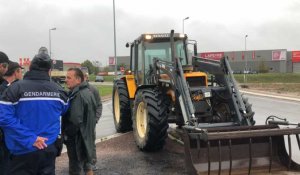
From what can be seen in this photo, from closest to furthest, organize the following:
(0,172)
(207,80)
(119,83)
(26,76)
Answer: (26,76) → (0,172) → (207,80) → (119,83)

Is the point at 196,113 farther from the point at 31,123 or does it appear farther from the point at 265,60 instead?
the point at 265,60

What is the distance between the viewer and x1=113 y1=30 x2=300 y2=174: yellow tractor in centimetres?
645

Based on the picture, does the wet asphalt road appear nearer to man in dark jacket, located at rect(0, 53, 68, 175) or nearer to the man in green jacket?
the man in green jacket

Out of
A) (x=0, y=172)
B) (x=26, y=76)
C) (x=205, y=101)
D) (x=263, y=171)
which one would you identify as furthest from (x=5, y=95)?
(x=205, y=101)

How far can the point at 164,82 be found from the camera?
27.8 ft

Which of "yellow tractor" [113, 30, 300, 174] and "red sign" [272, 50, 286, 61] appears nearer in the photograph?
"yellow tractor" [113, 30, 300, 174]

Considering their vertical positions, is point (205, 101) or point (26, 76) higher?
point (26, 76)

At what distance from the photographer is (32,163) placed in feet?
12.9

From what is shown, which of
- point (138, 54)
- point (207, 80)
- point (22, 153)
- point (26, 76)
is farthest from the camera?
point (138, 54)

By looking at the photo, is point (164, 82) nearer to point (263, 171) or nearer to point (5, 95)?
point (263, 171)

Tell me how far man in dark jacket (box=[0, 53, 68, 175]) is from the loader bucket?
2.65m

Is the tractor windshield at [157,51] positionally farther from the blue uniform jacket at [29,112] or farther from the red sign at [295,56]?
the red sign at [295,56]

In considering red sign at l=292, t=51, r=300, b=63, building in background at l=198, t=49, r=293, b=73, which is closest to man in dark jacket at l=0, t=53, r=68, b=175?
building in background at l=198, t=49, r=293, b=73

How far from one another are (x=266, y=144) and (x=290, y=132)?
21.0 inches
